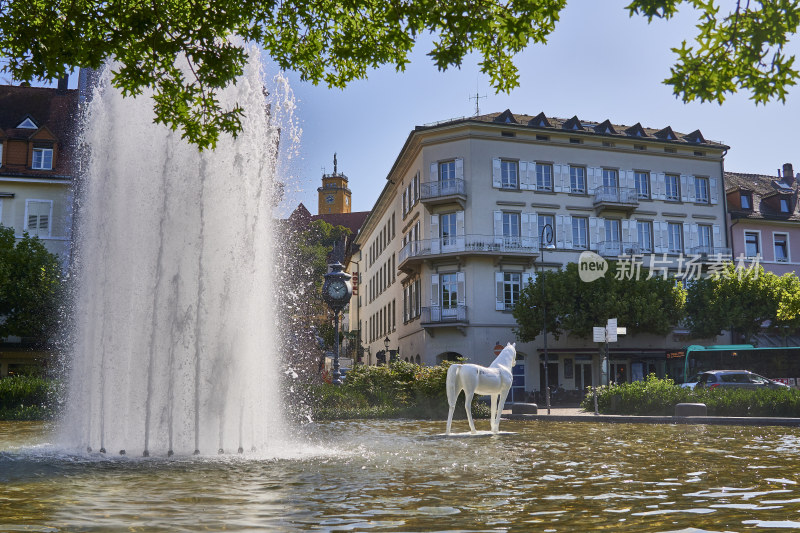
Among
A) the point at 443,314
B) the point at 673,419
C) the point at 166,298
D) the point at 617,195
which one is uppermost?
the point at 617,195

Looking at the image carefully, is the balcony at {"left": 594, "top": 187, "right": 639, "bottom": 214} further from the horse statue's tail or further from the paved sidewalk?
Result: the horse statue's tail

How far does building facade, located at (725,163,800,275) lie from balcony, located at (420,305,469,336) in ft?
68.3

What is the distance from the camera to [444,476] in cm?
889

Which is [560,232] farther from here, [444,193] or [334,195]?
[334,195]

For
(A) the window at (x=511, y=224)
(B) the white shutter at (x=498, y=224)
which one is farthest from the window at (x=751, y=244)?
(B) the white shutter at (x=498, y=224)

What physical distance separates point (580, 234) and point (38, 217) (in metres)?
32.7

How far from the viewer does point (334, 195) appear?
131625 mm

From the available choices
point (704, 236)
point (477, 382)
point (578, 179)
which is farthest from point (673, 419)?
point (704, 236)

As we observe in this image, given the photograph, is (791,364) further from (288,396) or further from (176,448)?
(176,448)

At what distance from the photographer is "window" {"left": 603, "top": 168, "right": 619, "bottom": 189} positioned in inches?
1876

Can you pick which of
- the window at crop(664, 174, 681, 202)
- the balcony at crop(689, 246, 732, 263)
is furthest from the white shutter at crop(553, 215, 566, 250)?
the balcony at crop(689, 246, 732, 263)

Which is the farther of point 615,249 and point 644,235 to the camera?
point 644,235

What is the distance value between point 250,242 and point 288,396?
13122 millimetres

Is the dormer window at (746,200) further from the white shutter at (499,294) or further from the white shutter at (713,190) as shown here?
the white shutter at (499,294)
